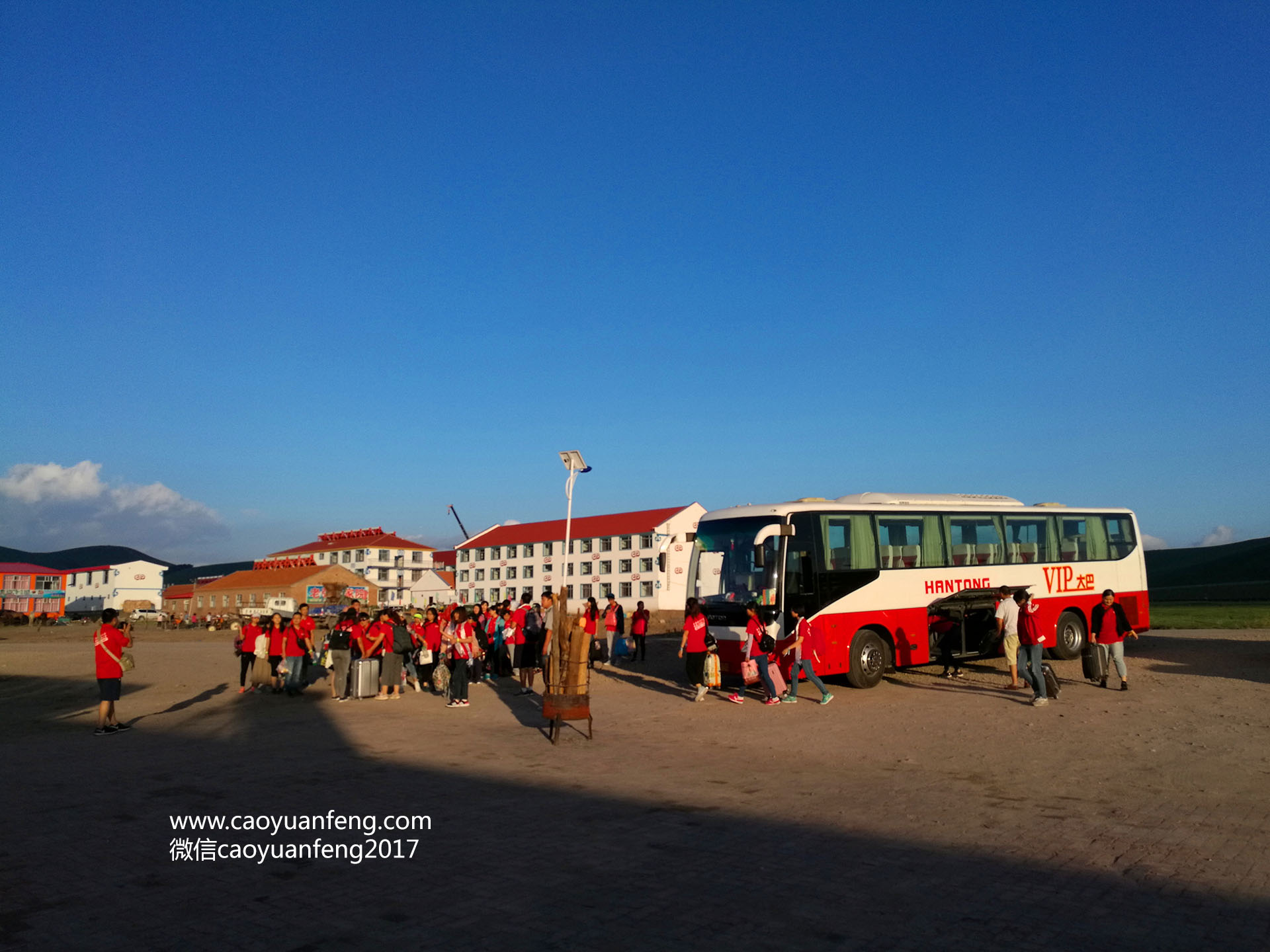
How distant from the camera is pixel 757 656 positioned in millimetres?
16203

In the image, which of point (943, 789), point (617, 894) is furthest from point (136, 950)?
point (943, 789)

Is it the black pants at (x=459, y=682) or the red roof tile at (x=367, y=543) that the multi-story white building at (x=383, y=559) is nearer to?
the red roof tile at (x=367, y=543)

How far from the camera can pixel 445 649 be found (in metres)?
18.4

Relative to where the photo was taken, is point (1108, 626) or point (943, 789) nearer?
point (943, 789)

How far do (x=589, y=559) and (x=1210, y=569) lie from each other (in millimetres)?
97729

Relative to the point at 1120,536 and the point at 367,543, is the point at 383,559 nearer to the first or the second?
the point at 367,543

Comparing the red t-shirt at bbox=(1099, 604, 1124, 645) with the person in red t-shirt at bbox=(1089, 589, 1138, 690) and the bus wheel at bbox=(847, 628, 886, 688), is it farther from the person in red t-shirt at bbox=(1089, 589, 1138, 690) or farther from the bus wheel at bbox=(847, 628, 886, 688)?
the bus wheel at bbox=(847, 628, 886, 688)

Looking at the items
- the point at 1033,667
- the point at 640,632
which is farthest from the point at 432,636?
the point at 1033,667

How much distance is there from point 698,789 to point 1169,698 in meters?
10.3

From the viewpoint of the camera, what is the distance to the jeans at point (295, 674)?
59.8ft

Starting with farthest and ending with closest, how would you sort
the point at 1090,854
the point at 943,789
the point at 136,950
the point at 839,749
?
the point at 839,749 → the point at 943,789 → the point at 1090,854 → the point at 136,950

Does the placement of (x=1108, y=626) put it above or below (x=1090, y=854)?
above

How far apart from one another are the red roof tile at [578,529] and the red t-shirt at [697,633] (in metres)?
65.4

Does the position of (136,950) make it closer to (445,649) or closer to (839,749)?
(839,749)
